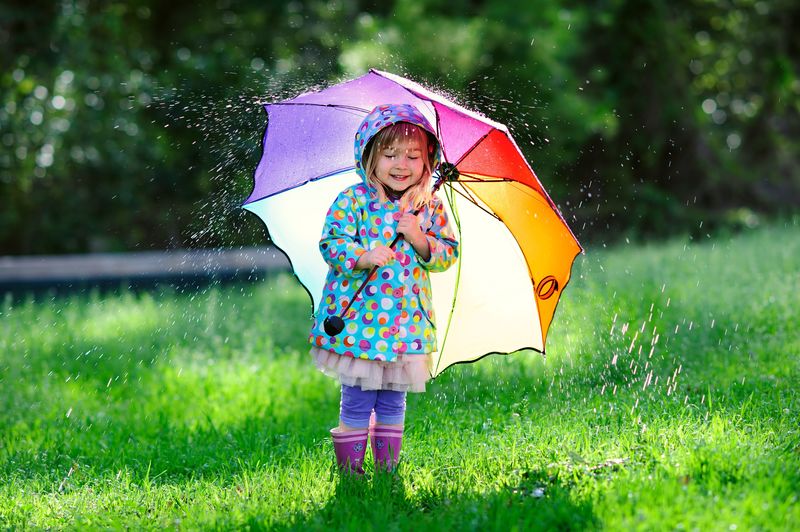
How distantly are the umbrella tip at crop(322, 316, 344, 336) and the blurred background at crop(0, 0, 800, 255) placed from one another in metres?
6.91

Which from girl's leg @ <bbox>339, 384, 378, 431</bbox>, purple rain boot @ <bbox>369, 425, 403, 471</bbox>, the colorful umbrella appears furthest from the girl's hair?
purple rain boot @ <bbox>369, 425, 403, 471</bbox>

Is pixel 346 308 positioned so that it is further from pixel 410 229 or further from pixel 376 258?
pixel 410 229

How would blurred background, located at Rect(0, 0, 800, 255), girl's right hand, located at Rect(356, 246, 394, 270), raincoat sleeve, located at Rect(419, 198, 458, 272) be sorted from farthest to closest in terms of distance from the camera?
blurred background, located at Rect(0, 0, 800, 255)
raincoat sleeve, located at Rect(419, 198, 458, 272)
girl's right hand, located at Rect(356, 246, 394, 270)

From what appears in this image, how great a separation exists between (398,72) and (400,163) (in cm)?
971

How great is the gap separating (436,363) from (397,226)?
2.29 feet

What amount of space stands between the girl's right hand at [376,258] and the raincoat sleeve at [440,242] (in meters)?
0.25

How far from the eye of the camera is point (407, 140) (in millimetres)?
3855

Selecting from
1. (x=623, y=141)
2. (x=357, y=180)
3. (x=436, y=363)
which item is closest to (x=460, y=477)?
(x=436, y=363)

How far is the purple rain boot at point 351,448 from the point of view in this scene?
394cm

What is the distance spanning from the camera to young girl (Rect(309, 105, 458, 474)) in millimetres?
3764

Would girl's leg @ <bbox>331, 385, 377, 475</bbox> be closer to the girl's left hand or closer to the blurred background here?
Answer: the girl's left hand

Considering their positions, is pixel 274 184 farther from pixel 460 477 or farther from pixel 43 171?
pixel 43 171

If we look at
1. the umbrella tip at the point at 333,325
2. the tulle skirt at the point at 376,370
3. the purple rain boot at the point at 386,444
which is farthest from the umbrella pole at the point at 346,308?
the purple rain boot at the point at 386,444

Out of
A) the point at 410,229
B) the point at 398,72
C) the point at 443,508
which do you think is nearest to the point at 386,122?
the point at 410,229
